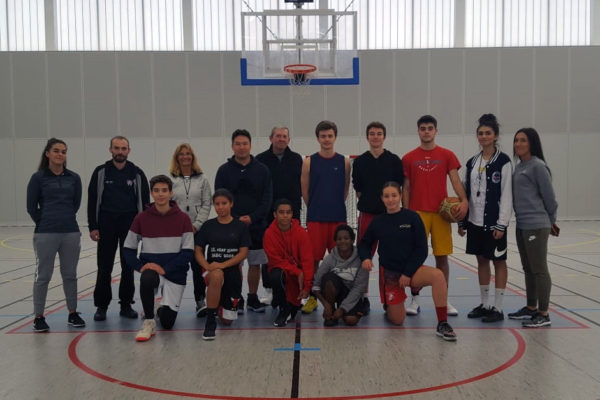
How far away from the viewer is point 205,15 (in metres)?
16.4

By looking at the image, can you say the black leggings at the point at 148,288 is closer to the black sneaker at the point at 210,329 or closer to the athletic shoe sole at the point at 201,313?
the black sneaker at the point at 210,329

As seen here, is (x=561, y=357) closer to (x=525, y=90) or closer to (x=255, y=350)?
(x=255, y=350)

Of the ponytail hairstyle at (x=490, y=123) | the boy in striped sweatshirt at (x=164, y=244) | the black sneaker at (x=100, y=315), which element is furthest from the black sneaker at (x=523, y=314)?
the black sneaker at (x=100, y=315)

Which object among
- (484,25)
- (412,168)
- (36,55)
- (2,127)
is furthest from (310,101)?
(412,168)

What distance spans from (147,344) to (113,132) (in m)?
13.5

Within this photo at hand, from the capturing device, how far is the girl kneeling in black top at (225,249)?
4.56m

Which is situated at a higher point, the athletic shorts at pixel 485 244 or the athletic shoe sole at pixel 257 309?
the athletic shorts at pixel 485 244

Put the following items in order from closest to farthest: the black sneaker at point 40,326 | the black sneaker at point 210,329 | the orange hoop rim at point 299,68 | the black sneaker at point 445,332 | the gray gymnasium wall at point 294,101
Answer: the black sneaker at point 445,332, the black sneaker at point 210,329, the black sneaker at point 40,326, the orange hoop rim at point 299,68, the gray gymnasium wall at point 294,101

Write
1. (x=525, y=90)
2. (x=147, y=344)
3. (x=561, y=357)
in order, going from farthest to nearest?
1. (x=525, y=90)
2. (x=147, y=344)
3. (x=561, y=357)

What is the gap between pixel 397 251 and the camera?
451cm

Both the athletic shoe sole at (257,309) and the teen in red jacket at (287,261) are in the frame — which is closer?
the teen in red jacket at (287,261)

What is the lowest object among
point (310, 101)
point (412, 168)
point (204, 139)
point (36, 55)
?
point (412, 168)

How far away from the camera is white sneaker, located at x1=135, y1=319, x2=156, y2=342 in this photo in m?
4.16

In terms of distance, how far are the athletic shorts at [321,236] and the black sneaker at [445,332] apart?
1.38 m
